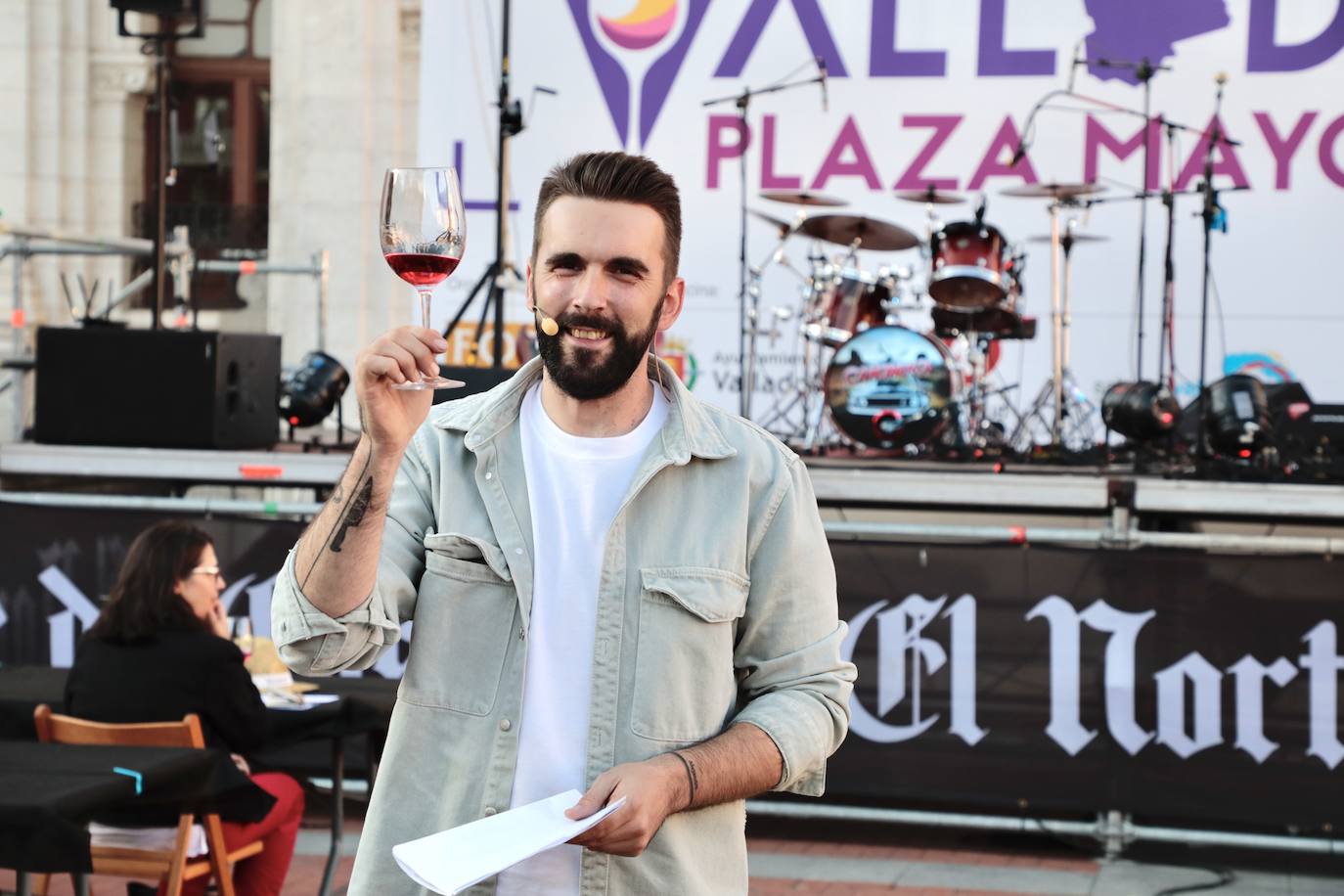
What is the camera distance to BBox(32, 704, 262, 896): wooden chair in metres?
4.39

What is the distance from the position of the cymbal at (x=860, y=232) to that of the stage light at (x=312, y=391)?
3450 millimetres

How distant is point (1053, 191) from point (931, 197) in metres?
0.85

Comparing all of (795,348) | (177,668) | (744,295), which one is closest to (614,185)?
(177,668)

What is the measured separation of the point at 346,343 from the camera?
1416cm

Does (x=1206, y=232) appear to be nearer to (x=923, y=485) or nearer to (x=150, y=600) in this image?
(x=923, y=485)

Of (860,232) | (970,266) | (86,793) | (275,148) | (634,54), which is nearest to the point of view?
(86,793)

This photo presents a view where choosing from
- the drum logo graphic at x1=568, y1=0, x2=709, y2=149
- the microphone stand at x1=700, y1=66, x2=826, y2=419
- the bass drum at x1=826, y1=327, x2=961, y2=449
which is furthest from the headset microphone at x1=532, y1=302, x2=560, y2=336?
the drum logo graphic at x1=568, y1=0, x2=709, y2=149

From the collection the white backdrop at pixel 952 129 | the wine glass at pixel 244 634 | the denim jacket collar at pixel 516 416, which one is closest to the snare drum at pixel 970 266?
the white backdrop at pixel 952 129

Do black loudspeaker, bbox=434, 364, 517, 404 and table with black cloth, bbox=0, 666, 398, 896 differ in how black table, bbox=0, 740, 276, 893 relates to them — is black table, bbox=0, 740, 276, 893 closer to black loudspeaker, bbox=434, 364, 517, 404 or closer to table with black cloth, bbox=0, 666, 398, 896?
table with black cloth, bbox=0, 666, 398, 896

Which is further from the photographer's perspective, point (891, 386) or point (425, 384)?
point (891, 386)

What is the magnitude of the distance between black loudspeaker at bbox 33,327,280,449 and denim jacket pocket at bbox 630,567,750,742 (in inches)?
213

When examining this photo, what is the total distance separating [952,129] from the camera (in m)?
11.9

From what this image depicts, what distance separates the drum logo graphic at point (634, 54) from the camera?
12180 millimetres

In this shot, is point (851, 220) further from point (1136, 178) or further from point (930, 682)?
point (930, 682)
